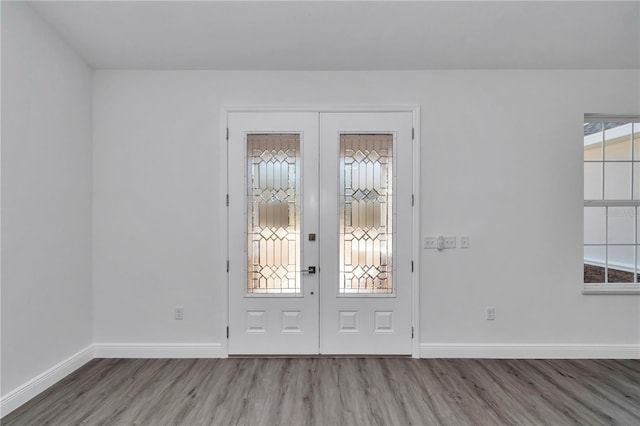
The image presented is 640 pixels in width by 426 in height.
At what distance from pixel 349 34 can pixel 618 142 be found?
9.23 feet

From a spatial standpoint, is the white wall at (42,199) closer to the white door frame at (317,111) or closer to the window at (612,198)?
the white door frame at (317,111)

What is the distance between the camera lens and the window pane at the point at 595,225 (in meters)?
3.06

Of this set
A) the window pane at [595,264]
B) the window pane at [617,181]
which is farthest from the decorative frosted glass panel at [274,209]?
the window pane at [617,181]

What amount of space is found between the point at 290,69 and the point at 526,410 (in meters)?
3.25

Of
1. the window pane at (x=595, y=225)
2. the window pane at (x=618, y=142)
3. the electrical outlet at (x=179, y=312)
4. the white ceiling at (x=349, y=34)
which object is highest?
the white ceiling at (x=349, y=34)

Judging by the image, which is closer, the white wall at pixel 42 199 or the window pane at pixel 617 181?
the white wall at pixel 42 199

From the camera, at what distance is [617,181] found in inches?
121

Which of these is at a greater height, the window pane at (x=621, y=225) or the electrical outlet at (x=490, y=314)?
the window pane at (x=621, y=225)

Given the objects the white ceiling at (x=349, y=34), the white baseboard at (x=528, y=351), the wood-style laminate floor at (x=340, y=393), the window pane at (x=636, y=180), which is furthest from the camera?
the window pane at (x=636, y=180)

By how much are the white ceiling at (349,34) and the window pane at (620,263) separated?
1.70m

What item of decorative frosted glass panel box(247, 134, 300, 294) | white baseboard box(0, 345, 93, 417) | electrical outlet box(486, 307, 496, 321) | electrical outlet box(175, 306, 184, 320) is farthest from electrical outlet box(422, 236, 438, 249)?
white baseboard box(0, 345, 93, 417)

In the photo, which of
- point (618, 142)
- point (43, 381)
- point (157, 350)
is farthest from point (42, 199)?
point (618, 142)

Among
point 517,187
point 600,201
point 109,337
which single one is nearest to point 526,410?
point 517,187

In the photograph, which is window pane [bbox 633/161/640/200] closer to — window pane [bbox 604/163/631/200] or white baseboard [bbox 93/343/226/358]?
window pane [bbox 604/163/631/200]
